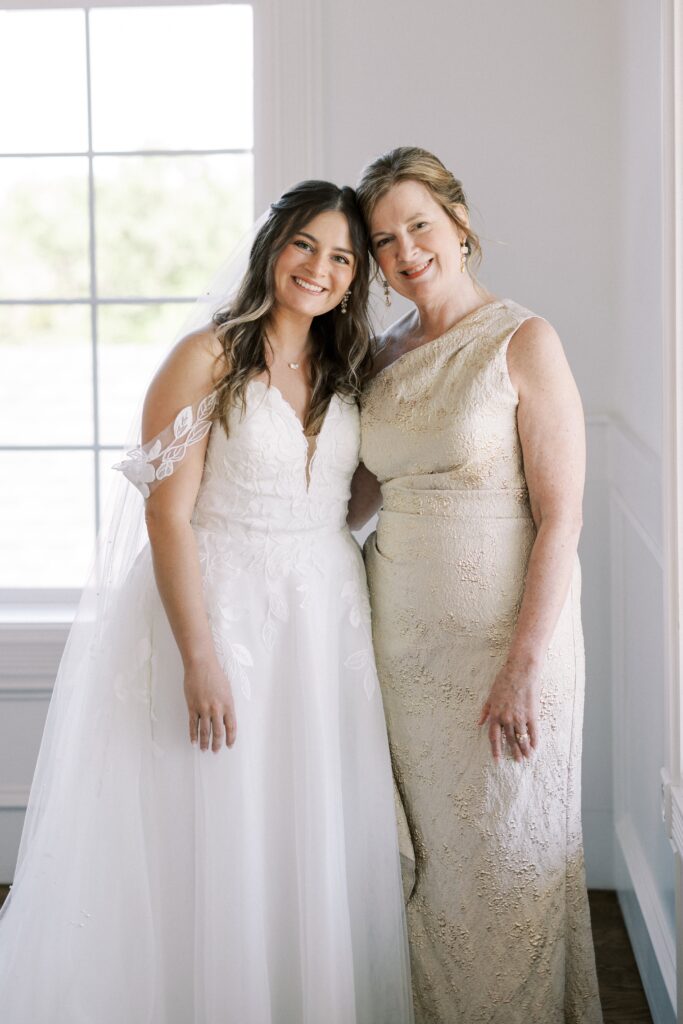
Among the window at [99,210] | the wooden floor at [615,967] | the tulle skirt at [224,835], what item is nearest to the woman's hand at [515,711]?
the tulle skirt at [224,835]

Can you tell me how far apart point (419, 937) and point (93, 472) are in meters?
1.59

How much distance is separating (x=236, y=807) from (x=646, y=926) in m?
1.03

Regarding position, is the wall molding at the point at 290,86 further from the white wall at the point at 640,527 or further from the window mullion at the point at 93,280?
the white wall at the point at 640,527

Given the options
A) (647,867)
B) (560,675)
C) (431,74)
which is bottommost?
(647,867)

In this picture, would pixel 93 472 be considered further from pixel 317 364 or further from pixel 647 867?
pixel 647 867

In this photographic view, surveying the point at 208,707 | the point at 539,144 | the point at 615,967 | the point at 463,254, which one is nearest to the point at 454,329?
the point at 463,254

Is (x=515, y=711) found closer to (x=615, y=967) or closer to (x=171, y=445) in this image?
(x=171, y=445)

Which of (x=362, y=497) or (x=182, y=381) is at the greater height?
(x=182, y=381)

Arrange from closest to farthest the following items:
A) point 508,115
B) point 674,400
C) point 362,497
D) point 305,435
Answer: point 674,400
point 305,435
point 362,497
point 508,115

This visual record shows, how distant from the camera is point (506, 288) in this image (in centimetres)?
283

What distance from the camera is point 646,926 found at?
2.44 meters

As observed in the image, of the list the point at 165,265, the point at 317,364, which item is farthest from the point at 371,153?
the point at 317,364

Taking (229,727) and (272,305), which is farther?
(272,305)

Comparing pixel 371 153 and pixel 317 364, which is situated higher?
pixel 371 153
